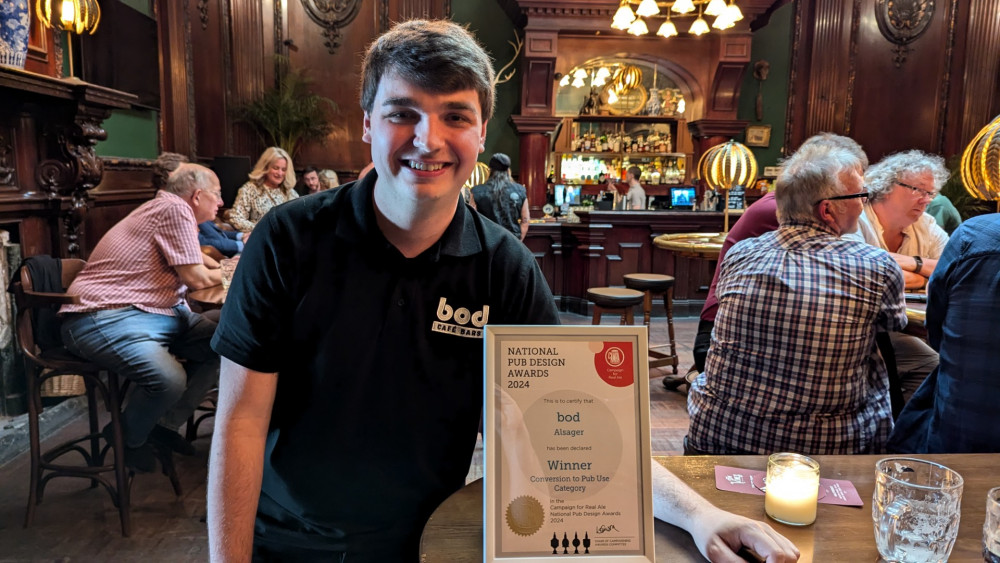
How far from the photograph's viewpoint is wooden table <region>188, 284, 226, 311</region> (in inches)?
110

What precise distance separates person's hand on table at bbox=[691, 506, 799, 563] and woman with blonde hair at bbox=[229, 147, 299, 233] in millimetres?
4849

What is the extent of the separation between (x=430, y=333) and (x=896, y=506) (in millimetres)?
727

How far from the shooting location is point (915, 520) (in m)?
0.84

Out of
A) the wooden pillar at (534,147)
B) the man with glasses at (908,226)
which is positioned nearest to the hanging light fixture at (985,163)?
the man with glasses at (908,226)

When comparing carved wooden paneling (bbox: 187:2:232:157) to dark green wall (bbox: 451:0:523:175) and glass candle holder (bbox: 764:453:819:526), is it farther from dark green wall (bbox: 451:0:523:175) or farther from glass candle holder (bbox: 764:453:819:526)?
glass candle holder (bbox: 764:453:819:526)

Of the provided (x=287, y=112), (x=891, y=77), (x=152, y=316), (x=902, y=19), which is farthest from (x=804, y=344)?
(x=902, y=19)

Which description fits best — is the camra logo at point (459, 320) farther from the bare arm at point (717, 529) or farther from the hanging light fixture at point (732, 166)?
the hanging light fixture at point (732, 166)

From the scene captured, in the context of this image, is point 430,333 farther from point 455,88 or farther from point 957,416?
point 957,416

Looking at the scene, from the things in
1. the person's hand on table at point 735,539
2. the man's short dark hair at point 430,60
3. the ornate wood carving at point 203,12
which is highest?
the ornate wood carving at point 203,12

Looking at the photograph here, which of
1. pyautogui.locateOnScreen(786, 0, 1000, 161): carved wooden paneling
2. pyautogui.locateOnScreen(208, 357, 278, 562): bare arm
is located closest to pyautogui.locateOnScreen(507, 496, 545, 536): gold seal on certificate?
pyautogui.locateOnScreen(208, 357, 278, 562): bare arm

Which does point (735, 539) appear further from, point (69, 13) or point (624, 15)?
point (624, 15)

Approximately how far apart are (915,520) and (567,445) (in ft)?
1.54

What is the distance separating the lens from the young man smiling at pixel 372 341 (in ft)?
3.59

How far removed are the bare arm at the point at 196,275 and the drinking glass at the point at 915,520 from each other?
265 cm
